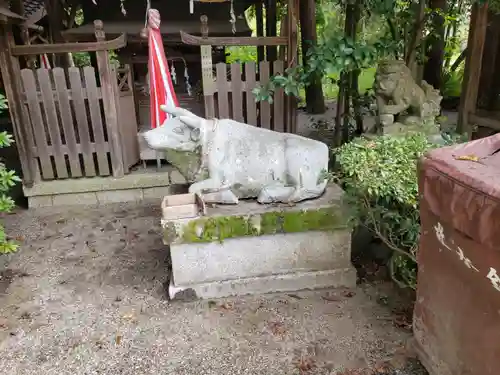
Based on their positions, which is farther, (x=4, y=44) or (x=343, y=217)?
(x=4, y=44)

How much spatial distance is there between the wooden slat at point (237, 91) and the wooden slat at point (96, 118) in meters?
1.78

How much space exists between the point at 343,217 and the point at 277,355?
1.24m

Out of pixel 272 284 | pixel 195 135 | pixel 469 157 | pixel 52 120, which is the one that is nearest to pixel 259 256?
pixel 272 284

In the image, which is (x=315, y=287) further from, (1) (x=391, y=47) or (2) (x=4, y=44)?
(2) (x=4, y=44)

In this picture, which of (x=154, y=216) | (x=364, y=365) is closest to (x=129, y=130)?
(x=154, y=216)

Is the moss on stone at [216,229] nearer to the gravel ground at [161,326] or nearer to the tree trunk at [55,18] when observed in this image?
the gravel ground at [161,326]

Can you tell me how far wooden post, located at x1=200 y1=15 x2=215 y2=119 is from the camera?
5324 millimetres

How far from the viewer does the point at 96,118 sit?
5.73 m

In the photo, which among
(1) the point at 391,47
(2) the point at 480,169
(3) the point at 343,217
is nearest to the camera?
(2) the point at 480,169

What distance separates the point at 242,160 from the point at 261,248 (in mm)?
761

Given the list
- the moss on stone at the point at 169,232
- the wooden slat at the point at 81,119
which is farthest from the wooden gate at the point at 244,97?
the moss on stone at the point at 169,232

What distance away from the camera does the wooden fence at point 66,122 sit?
18.2 feet

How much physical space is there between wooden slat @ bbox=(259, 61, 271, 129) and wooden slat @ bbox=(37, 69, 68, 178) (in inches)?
107

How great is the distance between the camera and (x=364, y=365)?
293cm
